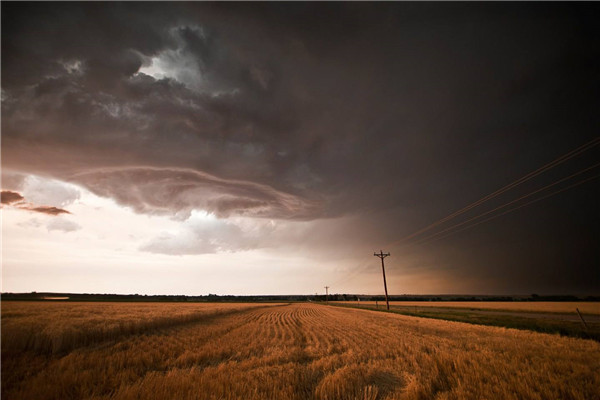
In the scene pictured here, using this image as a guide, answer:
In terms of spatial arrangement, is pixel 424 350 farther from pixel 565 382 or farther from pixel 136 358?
pixel 136 358

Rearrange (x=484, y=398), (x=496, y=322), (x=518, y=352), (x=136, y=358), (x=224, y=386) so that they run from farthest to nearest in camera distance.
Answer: (x=496, y=322), (x=518, y=352), (x=136, y=358), (x=224, y=386), (x=484, y=398)

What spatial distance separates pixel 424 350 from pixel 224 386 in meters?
9.59

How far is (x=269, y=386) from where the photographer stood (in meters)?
6.78

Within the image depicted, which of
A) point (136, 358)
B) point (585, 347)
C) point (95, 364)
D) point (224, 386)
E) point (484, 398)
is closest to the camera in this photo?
point (484, 398)

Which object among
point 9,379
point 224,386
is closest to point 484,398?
point 224,386

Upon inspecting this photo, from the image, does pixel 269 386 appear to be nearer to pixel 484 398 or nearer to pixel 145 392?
pixel 145 392

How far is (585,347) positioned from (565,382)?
26.1ft

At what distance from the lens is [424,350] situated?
11.9 metres

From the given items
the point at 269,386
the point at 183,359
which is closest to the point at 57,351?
the point at 183,359

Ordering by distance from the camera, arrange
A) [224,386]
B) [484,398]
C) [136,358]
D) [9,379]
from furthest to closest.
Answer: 1. [136,358]
2. [9,379]
3. [224,386]
4. [484,398]

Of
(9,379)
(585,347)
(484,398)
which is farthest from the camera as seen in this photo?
(585,347)

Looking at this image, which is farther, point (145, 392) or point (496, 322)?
point (496, 322)

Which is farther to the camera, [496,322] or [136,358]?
[496,322]

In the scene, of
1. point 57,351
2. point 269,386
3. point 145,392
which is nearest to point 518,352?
point 269,386
